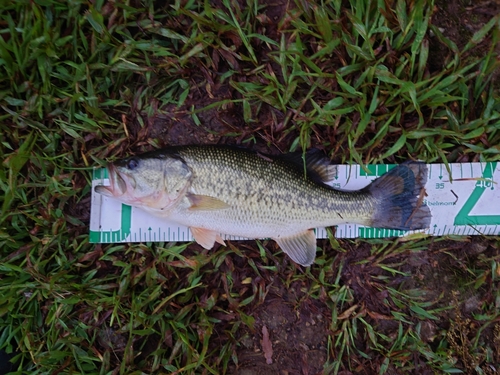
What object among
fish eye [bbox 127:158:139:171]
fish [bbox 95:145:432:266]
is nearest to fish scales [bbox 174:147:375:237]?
fish [bbox 95:145:432:266]

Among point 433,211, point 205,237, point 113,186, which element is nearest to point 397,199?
point 433,211

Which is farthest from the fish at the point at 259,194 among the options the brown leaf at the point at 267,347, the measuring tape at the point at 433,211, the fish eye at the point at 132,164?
the brown leaf at the point at 267,347

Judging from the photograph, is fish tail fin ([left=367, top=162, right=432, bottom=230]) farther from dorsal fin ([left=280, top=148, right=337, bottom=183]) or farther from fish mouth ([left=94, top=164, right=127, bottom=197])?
fish mouth ([left=94, top=164, right=127, bottom=197])

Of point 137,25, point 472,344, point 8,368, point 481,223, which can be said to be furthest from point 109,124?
point 472,344

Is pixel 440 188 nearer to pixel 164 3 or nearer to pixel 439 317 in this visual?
pixel 439 317

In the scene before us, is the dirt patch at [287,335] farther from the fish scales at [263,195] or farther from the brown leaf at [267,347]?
the fish scales at [263,195]

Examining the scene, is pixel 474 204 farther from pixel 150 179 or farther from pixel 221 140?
pixel 150 179

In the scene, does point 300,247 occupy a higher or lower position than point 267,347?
higher
